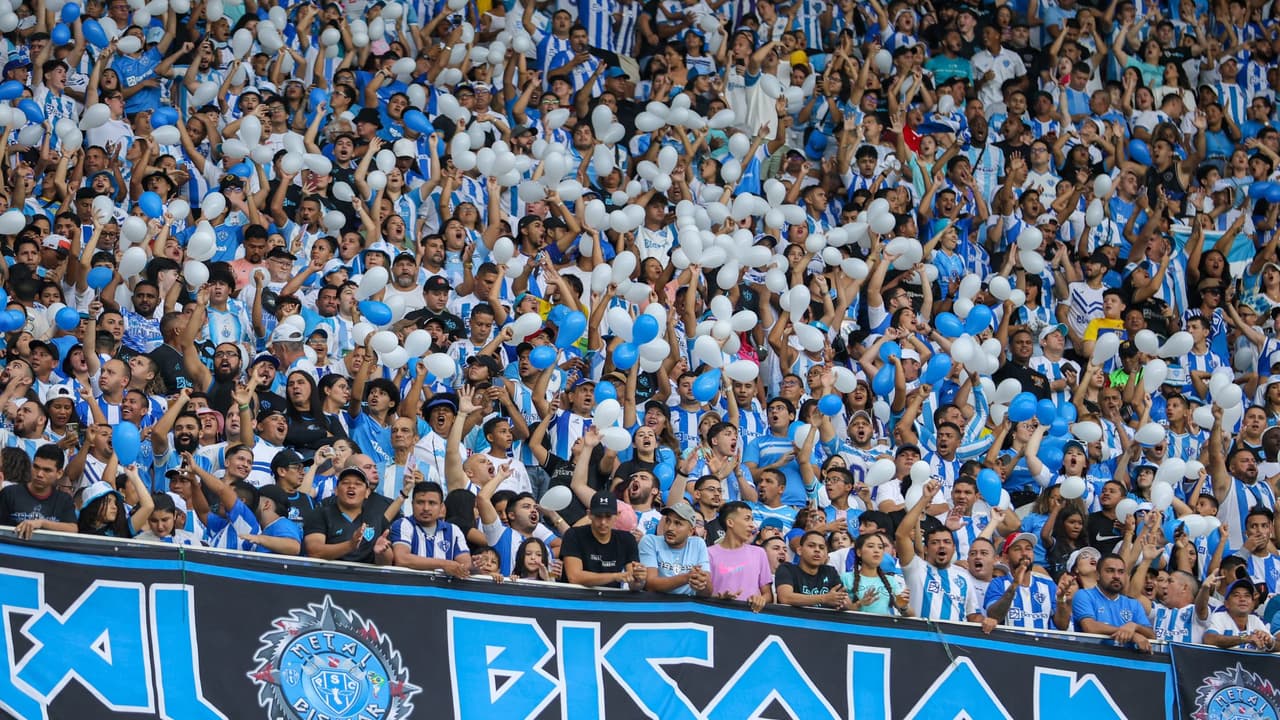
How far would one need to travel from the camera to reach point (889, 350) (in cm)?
1114

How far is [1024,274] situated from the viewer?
1236 cm

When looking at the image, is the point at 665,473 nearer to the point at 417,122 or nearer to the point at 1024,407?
the point at 1024,407

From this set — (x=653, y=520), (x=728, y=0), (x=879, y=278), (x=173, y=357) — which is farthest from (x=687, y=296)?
(x=728, y=0)

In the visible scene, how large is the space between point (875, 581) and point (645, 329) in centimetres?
218

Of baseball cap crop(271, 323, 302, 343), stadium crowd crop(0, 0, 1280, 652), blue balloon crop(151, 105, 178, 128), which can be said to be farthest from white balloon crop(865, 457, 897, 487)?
blue balloon crop(151, 105, 178, 128)

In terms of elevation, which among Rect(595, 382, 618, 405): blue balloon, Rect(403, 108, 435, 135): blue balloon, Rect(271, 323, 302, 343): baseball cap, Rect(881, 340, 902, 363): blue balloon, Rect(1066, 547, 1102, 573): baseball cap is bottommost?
Rect(1066, 547, 1102, 573): baseball cap

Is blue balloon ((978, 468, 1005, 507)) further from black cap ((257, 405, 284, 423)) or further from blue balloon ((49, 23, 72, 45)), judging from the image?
blue balloon ((49, 23, 72, 45))

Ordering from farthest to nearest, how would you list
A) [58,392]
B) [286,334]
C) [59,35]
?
[59,35] → [286,334] → [58,392]

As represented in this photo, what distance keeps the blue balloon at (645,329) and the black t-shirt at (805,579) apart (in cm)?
208

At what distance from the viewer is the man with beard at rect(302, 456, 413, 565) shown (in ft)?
26.0

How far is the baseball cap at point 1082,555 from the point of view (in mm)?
9383

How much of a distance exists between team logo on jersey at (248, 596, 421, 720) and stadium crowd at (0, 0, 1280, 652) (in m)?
0.46

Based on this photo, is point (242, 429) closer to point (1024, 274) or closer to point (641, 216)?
point (641, 216)

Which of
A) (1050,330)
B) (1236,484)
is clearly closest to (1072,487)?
(1236,484)
